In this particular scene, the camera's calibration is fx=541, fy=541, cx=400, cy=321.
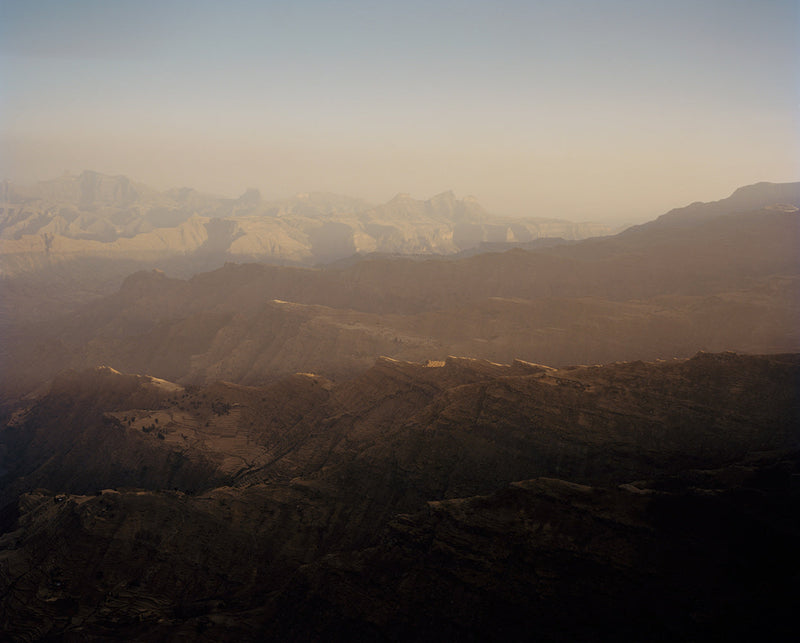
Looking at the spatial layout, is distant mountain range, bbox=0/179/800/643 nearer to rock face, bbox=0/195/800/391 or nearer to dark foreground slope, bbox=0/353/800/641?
dark foreground slope, bbox=0/353/800/641

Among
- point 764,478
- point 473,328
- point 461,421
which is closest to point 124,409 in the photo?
point 461,421

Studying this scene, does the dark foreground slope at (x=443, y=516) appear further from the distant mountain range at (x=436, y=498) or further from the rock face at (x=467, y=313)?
the rock face at (x=467, y=313)

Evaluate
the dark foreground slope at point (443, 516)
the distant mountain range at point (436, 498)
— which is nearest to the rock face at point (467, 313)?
the distant mountain range at point (436, 498)

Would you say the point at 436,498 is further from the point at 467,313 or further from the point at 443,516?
the point at 467,313

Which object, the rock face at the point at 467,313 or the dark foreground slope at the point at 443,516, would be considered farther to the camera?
the rock face at the point at 467,313

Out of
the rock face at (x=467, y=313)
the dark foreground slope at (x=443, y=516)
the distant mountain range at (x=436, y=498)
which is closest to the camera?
the dark foreground slope at (x=443, y=516)

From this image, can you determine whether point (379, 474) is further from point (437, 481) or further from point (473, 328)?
point (473, 328)

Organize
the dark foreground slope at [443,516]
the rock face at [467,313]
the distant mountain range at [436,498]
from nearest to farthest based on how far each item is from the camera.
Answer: the dark foreground slope at [443,516] < the distant mountain range at [436,498] < the rock face at [467,313]

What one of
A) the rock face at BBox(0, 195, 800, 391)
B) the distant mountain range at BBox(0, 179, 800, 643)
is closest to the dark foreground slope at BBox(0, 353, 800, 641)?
the distant mountain range at BBox(0, 179, 800, 643)
